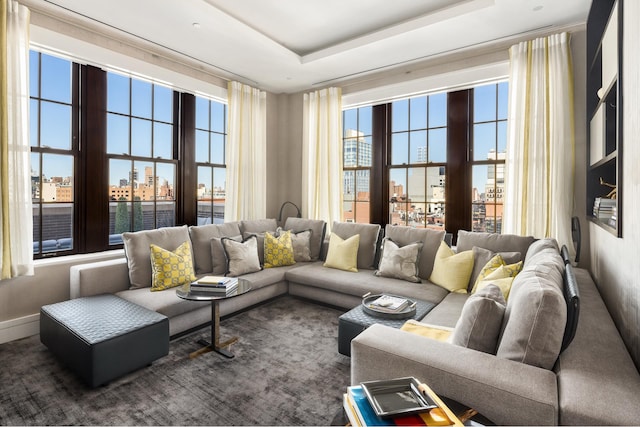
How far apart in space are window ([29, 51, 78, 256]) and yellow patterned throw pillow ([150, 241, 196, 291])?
0.98 m

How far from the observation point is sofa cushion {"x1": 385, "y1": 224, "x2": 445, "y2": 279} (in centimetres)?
351

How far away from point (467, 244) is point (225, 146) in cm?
325

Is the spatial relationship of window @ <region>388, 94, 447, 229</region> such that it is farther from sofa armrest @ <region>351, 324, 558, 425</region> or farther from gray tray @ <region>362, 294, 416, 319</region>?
sofa armrest @ <region>351, 324, 558, 425</region>

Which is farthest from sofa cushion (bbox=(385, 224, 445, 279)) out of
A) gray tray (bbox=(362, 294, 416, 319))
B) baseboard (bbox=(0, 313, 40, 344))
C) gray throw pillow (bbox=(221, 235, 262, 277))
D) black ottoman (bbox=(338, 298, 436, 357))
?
baseboard (bbox=(0, 313, 40, 344))

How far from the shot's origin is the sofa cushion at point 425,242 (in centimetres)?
351

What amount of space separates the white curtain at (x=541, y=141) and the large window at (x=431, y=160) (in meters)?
0.36

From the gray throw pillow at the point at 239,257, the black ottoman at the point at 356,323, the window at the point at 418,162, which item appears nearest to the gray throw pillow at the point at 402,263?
the black ottoman at the point at 356,323

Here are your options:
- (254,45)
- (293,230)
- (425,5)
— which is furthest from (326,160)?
(425,5)

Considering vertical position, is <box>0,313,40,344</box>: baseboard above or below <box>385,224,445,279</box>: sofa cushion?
below

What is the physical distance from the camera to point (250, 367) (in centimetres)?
246

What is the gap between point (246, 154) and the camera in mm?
4758

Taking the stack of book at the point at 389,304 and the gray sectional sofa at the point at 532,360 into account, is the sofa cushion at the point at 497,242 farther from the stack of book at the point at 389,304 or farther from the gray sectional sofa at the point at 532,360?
the stack of book at the point at 389,304

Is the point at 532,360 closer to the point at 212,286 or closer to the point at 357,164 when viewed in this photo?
the point at 212,286

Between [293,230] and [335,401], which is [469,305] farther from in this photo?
[293,230]
